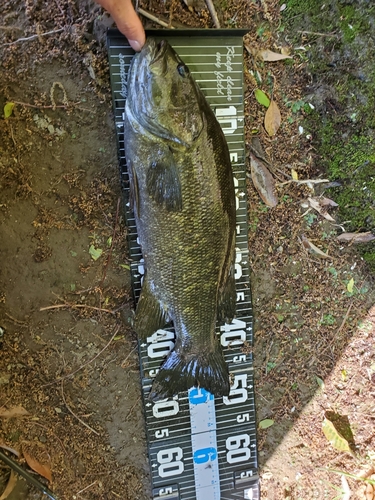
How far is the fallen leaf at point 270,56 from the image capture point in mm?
2643

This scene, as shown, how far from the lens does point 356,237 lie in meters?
2.92

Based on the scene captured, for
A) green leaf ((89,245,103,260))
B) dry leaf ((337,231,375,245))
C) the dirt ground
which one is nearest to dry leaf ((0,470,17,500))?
the dirt ground

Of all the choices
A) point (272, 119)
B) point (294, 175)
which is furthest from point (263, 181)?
point (272, 119)

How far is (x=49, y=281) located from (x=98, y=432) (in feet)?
3.67

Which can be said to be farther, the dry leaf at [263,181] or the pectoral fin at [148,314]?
the dry leaf at [263,181]

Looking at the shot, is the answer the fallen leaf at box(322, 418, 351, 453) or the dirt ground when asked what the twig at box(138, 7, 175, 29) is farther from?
the fallen leaf at box(322, 418, 351, 453)

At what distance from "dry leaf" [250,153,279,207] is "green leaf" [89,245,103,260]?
46.4 inches

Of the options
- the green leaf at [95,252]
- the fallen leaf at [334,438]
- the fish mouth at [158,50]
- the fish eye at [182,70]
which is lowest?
the fallen leaf at [334,438]

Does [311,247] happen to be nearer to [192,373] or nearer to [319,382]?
[319,382]

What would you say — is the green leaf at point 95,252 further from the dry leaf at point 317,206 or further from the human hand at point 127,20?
the dry leaf at point 317,206

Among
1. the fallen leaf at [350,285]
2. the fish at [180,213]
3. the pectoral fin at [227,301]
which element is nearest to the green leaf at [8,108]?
the fish at [180,213]

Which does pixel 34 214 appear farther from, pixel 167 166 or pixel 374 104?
pixel 374 104

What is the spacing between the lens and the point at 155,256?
2.35 metres

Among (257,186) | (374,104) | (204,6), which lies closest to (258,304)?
(257,186)
